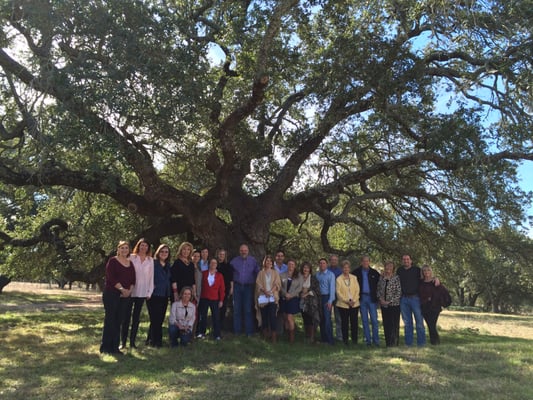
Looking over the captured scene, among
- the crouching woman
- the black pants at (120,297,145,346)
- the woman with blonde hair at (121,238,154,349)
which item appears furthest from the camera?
the crouching woman

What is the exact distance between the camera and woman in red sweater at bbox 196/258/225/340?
853 centimetres

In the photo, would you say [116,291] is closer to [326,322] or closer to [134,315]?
[134,315]

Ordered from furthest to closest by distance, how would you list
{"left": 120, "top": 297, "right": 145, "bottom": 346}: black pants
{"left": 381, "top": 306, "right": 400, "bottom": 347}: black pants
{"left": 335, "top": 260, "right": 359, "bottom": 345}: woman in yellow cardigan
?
1. {"left": 335, "top": 260, "right": 359, "bottom": 345}: woman in yellow cardigan
2. {"left": 381, "top": 306, "right": 400, "bottom": 347}: black pants
3. {"left": 120, "top": 297, "right": 145, "bottom": 346}: black pants

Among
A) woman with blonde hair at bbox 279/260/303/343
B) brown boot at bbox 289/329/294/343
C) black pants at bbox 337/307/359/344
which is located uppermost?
woman with blonde hair at bbox 279/260/303/343

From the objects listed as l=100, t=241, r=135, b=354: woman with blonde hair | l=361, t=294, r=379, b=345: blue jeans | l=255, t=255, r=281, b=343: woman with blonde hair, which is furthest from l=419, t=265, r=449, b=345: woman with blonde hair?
l=100, t=241, r=135, b=354: woman with blonde hair

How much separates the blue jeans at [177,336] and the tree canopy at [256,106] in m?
3.03

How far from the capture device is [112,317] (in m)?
7.18

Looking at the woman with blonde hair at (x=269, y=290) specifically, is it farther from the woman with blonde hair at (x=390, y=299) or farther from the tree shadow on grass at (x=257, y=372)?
the woman with blonde hair at (x=390, y=299)

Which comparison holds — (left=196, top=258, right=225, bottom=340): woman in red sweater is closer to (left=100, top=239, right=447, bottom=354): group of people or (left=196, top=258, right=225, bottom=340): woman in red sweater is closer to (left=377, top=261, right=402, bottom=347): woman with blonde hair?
(left=100, top=239, right=447, bottom=354): group of people

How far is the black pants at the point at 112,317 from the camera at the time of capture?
716 centimetres

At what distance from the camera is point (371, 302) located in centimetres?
895

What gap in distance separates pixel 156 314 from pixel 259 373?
289cm

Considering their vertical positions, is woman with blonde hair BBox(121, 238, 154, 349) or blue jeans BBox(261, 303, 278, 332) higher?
woman with blonde hair BBox(121, 238, 154, 349)

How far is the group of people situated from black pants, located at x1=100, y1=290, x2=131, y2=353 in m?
0.02
